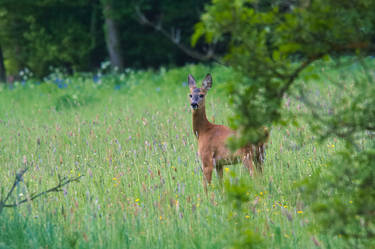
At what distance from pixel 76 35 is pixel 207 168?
2212 cm

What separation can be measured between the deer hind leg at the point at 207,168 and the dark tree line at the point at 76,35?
19.3 meters

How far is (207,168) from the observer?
18.0 feet

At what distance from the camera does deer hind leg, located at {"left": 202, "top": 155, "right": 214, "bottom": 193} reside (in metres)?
5.38

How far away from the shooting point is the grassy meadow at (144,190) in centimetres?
402

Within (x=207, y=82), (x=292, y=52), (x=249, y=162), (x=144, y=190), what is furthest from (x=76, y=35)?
(x=292, y=52)

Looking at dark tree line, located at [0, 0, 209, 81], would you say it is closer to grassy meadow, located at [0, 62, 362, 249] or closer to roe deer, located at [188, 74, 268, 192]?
grassy meadow, located at [0, 62, 362, 249]

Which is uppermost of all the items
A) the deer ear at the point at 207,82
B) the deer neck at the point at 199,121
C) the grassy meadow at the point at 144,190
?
the deer ear at the point at 207,82

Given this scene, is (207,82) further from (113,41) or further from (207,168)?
(113,41)

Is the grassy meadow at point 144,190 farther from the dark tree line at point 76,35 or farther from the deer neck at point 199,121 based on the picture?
the dark tree line at point 76,35

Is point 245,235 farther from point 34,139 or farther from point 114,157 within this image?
point 34,139

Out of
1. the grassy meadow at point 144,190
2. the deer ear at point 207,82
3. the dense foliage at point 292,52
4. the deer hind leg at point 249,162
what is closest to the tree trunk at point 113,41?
the grassy meadow at point 144,190

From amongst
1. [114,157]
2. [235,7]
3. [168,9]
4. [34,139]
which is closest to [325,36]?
[235,7]

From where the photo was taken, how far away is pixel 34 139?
8.48 metres

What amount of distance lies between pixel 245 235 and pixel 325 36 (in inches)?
49.5
